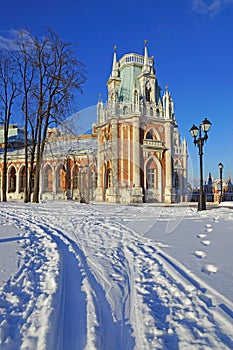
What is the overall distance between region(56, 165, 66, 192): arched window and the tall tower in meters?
7.08

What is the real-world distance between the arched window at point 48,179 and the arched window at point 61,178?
3.20ft

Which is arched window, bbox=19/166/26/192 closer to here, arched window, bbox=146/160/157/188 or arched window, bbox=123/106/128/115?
arched window, bbox=123/106/128/115

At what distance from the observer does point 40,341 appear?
6.58ft

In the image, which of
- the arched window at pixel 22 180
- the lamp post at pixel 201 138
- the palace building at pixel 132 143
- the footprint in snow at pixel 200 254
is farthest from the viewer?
the arched window at pixel 22 180

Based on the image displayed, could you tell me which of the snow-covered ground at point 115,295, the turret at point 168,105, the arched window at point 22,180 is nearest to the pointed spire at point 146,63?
the turret at point 168,105

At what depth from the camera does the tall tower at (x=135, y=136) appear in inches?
950

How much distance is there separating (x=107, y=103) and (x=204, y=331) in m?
26.7

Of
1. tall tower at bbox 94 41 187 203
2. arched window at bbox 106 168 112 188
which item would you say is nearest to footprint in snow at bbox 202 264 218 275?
tall tower at bbox 94 41 187 203

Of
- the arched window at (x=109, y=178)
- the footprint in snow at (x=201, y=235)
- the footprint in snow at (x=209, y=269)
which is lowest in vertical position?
the footprint in snow at (x=209, y=269)

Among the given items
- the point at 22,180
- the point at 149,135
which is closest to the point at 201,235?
the point at 149,135

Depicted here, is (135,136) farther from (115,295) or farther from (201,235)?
(115,295)

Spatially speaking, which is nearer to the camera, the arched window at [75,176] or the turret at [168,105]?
the turret at [168,105]

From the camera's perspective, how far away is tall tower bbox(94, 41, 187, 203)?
24141 mm

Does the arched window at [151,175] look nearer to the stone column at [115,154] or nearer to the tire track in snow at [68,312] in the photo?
the stone column at [115,154]
